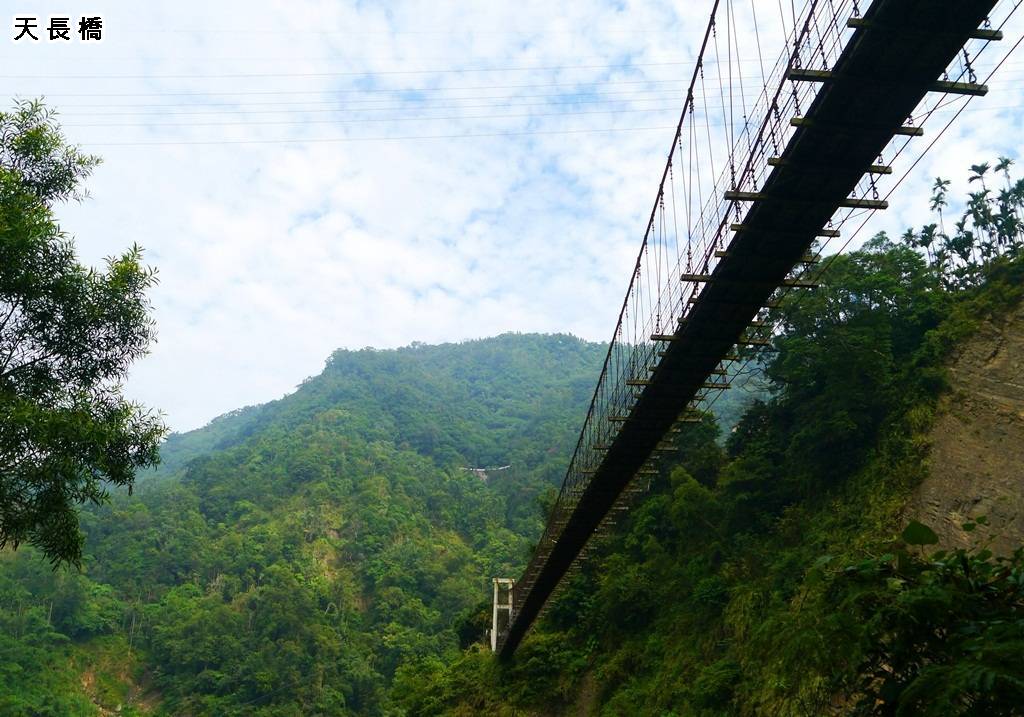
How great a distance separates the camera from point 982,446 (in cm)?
1608

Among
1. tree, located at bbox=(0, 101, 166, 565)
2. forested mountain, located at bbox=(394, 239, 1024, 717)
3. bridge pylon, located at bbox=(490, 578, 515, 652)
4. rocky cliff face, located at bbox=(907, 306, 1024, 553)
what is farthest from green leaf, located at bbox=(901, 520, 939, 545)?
Answer: bridge pylon, located at bbox=(490, 578, 515, 652)

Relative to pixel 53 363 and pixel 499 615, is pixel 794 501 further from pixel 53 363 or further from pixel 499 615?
pixel 53 363

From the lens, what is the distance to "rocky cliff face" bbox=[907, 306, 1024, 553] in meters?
15.0

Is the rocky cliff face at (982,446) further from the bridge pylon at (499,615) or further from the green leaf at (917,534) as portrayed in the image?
the green leaf at (917,534)

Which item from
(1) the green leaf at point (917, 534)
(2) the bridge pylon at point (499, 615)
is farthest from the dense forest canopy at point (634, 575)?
(2) the bridge pylon at point (499, 615)

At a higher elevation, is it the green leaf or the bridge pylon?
the green leaf

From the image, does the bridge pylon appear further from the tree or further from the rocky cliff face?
the tree

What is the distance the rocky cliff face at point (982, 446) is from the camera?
49.1ft

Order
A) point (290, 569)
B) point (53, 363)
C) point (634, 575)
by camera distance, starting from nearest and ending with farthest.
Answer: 1. point (53, 363)
2. point (634, 575)
3. point (290, 569)

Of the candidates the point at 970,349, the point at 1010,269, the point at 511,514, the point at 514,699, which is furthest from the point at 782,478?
the point at 511,514

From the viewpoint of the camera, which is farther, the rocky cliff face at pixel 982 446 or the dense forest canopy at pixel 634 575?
the rocky cliff face at pixel 982 446

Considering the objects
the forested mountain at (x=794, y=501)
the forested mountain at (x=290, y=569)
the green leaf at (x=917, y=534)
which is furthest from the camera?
the forested mountain at (x=290, y=569)

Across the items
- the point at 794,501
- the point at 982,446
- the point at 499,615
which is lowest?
the point at 499,615

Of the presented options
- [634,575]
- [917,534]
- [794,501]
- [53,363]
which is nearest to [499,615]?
[634,575]
